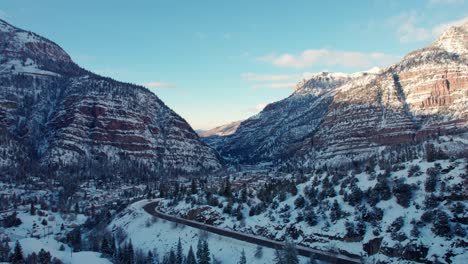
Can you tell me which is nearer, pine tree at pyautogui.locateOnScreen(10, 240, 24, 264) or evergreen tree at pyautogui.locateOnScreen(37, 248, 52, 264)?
pine tree at pyautogui.locateOnScreen(10, 240, 24, 264)

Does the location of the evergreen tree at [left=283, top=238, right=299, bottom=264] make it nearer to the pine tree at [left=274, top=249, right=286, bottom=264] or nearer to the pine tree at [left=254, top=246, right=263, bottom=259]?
the pine tree at [left=274, top=249, right=286, bottom=264]

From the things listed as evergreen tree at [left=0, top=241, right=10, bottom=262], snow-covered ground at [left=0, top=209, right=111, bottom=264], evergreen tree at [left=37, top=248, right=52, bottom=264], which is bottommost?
snow-covered ground at [left=0, top=209, right=111, bottom=264]

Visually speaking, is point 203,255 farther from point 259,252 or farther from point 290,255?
point 290,255

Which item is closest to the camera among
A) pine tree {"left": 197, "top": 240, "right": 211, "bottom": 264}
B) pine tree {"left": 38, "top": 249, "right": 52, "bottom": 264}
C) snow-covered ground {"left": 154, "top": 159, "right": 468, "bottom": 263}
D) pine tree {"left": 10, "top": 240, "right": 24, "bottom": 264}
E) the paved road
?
snow-covered ground {"left": 154, "top": 159, "right": 468, "bottom": 263}

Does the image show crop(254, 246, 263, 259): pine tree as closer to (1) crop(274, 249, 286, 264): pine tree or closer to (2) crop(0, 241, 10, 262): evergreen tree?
(1) crop(274, 249, 286, 264): pine tree

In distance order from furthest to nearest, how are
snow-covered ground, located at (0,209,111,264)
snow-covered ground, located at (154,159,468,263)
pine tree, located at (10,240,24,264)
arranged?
snow-covered ground, located at (0,209,111,264) < pine tree, located at (10,240,24,264) < snow-covered ground, located at (154,159,468,263)

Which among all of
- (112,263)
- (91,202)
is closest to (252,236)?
(112,263)

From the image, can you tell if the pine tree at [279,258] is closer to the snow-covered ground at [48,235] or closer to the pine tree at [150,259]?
the pine tree at [150,259]

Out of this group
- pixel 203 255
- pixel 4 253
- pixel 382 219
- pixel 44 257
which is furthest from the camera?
pixel 4 253

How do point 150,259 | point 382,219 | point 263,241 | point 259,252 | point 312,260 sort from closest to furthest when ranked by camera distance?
point 312,260 < point 382,219 < point 259,252 < point 263,241 < point 150,259

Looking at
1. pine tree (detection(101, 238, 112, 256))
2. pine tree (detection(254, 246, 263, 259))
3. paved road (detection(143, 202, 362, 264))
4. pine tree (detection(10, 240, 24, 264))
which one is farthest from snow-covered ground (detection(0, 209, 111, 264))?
pine tree (detection(254, 246, 263, 259))

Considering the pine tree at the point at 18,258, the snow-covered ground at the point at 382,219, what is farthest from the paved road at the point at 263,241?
the pine tree at the point at 18,258

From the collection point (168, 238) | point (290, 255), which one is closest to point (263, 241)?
point (290, 255)

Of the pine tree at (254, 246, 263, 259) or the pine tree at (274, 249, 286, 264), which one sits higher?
the pine tree at (274, 249, 286, 264)
